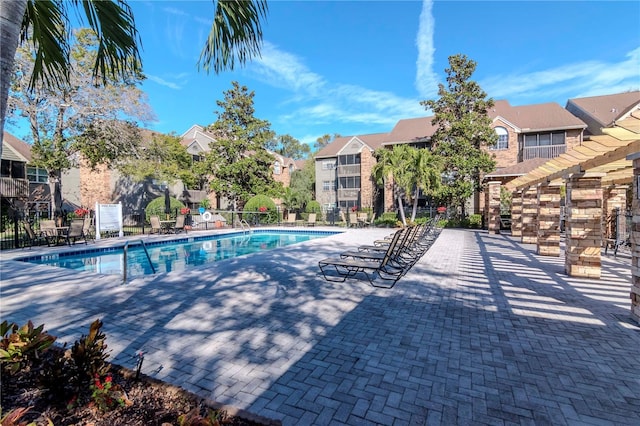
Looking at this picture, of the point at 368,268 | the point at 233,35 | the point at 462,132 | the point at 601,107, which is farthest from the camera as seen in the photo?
the point at 601,107

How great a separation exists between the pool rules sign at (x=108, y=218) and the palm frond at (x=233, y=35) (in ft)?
45.8

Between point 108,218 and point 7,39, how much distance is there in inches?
613

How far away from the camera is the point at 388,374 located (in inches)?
115

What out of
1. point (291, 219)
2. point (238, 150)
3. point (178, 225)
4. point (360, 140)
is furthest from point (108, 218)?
point (360, 140)

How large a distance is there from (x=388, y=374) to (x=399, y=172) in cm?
1961

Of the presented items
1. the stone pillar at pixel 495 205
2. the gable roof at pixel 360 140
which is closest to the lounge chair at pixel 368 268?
the stone pillar at pixel 495 205

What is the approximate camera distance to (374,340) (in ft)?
12.0

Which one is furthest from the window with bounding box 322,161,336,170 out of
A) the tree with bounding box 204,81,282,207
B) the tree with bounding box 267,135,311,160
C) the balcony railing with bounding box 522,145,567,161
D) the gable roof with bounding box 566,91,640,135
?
the tree with bounding box 267,135,311,160

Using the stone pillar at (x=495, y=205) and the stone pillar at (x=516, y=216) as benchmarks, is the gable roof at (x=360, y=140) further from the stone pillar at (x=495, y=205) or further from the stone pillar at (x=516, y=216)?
the stone pillar at (x=516, y=216)

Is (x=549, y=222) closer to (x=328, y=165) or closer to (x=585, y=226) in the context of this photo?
(x=585, y=226)

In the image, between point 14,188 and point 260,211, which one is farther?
point 260,211

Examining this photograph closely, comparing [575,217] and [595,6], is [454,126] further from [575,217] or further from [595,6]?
[575,217]

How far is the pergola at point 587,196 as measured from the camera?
14.3 feet

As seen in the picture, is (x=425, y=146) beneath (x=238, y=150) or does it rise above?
above
